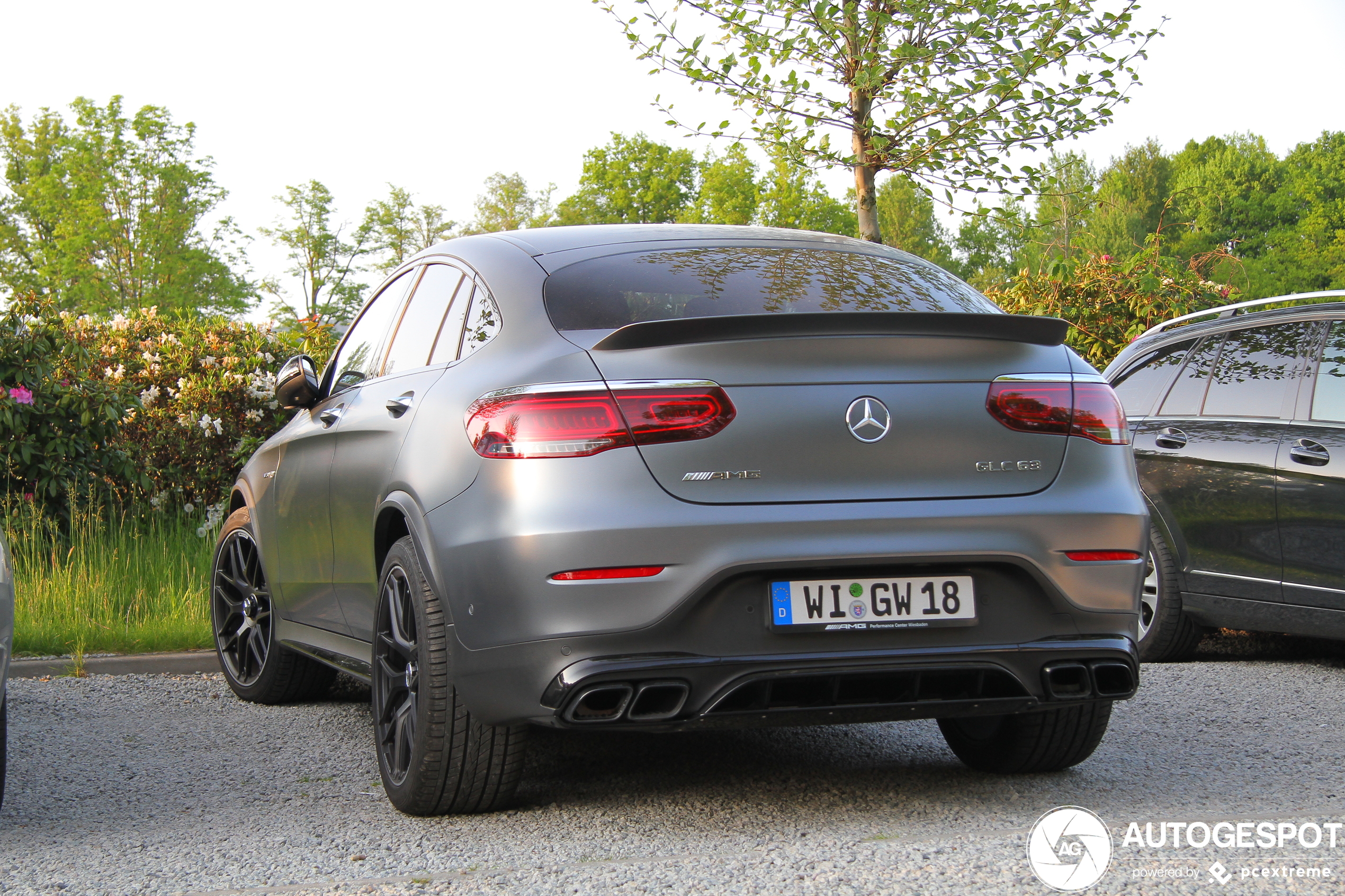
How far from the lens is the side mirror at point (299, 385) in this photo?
16.9 ft

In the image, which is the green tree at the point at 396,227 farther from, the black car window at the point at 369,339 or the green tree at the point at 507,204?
the black car window at the point at 369,339

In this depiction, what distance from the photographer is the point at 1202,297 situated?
12.1 meters

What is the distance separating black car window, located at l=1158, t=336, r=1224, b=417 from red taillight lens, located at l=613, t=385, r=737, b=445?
4.25 m

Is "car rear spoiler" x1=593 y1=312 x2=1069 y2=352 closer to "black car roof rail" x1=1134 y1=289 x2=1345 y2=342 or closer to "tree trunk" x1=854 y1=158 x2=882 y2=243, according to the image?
"black car roof rail" x1=1134 y1=289 x2=1345 y2=342

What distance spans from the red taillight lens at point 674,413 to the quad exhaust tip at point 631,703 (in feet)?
1.95

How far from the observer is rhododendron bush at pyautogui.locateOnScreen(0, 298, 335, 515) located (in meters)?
9.05

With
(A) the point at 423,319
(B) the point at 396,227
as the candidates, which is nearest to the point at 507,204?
(B) the point at 396,227

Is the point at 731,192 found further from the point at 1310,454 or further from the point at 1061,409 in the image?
the point at 1061,409

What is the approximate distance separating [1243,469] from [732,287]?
358 cm

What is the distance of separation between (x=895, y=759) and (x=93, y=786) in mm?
2625

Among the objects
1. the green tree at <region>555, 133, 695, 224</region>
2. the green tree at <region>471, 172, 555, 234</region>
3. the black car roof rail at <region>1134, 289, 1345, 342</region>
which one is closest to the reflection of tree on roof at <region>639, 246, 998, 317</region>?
the black car roof rail at <region>1134, 289, 1345, 342</region>

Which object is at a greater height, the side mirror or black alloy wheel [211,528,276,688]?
the side mirror

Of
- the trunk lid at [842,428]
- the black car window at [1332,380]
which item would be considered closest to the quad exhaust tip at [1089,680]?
the trunk lid at [842,428]

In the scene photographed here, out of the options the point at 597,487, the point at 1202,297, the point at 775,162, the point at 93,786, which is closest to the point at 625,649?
the point at 597,487
